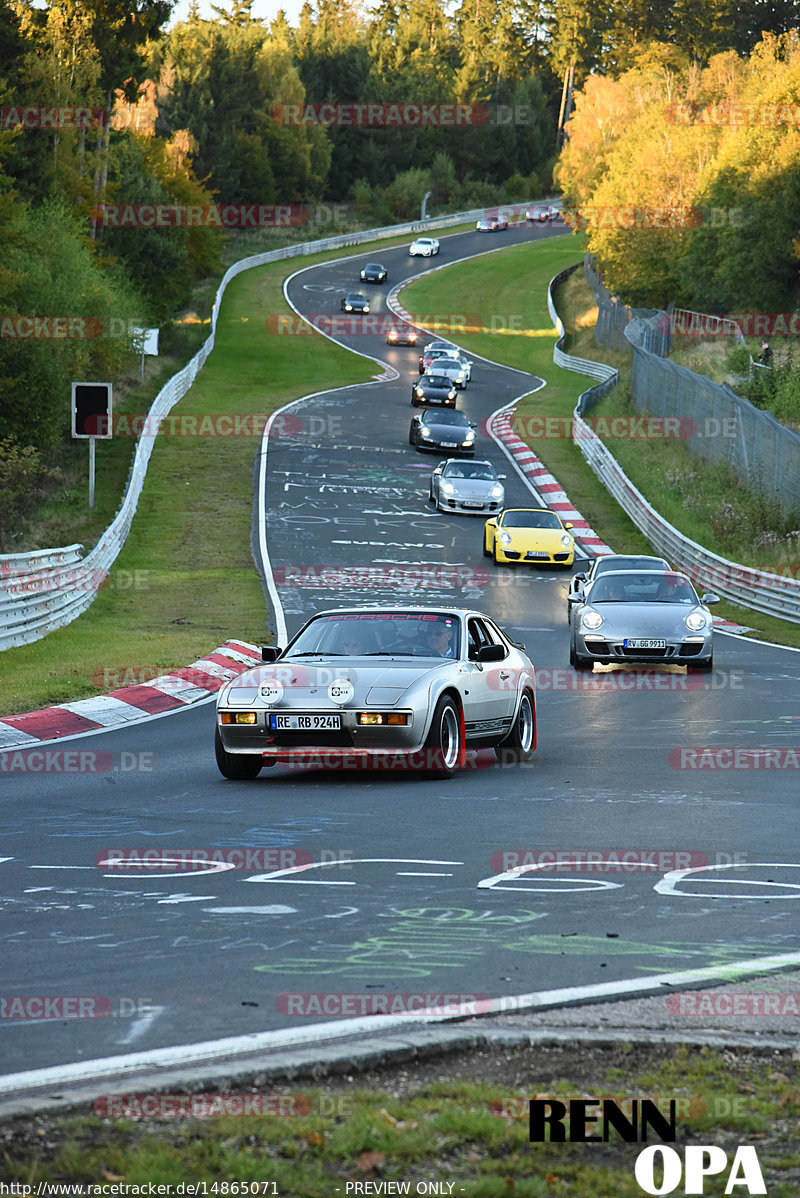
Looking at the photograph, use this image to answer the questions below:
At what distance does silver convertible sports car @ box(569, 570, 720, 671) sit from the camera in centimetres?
2062

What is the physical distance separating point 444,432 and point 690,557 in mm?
16479

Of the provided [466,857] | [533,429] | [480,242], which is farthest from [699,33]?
[466,857]

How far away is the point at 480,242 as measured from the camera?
118562 mm

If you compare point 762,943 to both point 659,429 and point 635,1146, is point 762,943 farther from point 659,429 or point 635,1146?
point 659,429

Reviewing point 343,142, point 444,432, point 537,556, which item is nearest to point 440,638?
point 537,556

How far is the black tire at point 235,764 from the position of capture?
1234cm

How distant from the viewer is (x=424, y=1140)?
13.2 feet

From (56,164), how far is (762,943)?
55.9m

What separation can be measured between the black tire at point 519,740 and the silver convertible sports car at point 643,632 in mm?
6600
